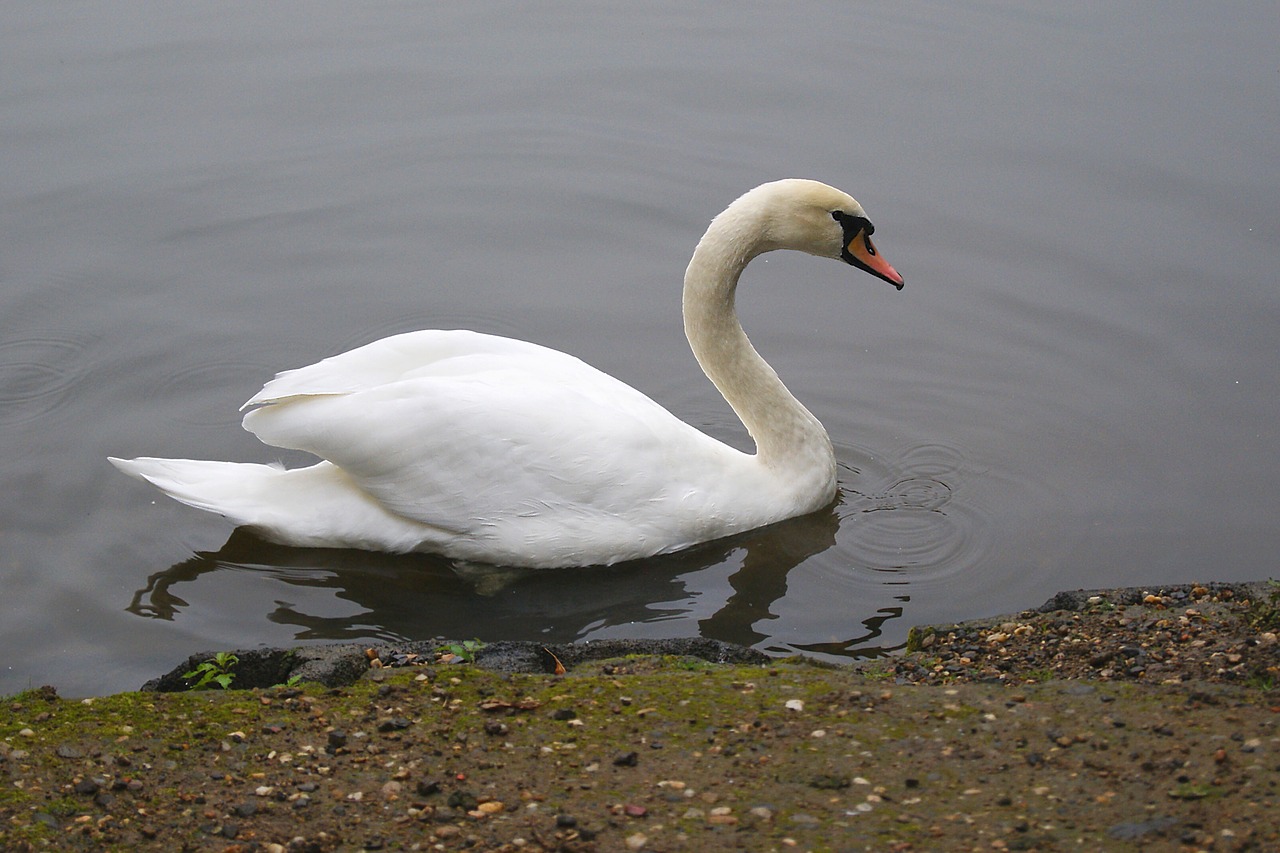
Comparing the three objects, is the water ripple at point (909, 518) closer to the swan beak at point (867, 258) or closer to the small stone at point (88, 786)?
the swan beak at point (867, 258)

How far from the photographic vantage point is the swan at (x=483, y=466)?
666cm

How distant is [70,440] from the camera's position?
7.84 metres

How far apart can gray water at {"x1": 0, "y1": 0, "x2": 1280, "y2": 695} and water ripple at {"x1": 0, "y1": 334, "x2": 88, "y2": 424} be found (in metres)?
0.03

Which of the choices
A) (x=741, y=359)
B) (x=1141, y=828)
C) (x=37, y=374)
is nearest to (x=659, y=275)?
(x=741, y=359)

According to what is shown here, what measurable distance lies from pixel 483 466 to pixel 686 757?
2755 millimetres

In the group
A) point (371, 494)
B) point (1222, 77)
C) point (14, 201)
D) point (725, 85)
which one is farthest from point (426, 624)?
point (1222, 77)

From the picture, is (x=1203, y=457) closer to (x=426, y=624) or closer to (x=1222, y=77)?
(x=426, y=624)

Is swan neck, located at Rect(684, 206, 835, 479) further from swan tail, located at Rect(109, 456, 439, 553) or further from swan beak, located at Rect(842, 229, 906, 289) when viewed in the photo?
swan tail, located at Rect(109, 456, 439, 553)

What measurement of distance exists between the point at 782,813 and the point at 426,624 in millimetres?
3068

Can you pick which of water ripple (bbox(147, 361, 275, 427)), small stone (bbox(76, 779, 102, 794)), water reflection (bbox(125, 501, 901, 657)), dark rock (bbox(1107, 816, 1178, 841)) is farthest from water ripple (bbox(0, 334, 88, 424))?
dark rock (bbox(1107, 816, 1178, 841))

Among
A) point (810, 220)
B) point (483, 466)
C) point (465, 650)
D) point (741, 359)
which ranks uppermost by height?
point (810, 220)

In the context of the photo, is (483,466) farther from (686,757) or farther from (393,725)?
(686,757)

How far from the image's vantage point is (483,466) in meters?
6.67

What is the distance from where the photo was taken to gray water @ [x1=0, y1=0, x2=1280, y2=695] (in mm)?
6852
